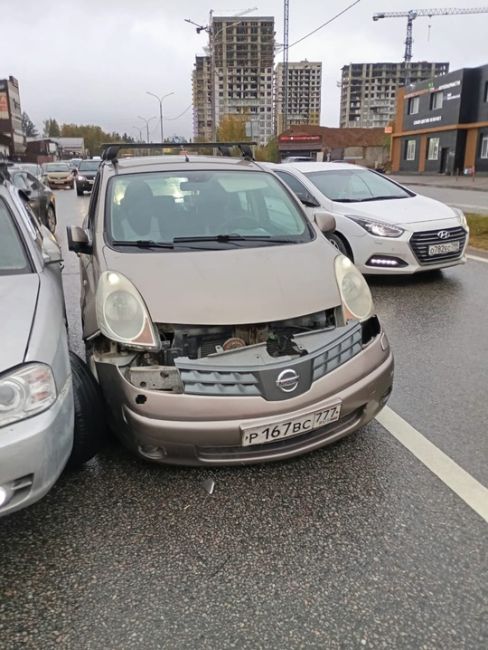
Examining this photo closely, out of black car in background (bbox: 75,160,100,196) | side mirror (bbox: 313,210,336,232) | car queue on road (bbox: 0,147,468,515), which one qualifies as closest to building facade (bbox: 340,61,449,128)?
black car in background (bbox: 75,160,100,196)

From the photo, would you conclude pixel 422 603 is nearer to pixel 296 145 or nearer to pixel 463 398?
pixel 463 398

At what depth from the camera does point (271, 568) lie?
238cm

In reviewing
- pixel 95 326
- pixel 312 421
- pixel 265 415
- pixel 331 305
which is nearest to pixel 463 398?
pixel 331 305

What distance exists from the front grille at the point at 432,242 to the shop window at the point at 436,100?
145ft

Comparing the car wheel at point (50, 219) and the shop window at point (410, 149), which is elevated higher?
the shop window at point (410, 149)

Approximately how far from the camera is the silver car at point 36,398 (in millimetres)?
2260

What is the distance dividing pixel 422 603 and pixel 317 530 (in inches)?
Result: 22.6

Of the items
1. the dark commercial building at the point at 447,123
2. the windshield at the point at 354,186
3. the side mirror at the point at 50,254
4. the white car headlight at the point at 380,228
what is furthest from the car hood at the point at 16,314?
the dark commercial building at the point at 447,123

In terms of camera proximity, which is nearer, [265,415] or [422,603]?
[422,603]

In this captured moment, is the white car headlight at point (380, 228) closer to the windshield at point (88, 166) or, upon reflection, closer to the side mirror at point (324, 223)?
the side mirror at point (324, 223)

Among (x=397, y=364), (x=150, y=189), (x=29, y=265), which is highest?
(x=150, y=189)

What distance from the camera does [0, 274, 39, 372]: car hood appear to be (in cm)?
238

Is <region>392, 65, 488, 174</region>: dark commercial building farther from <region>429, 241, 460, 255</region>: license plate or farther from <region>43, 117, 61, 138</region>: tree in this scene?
<region>43, 117, 61, 138</region>: tree

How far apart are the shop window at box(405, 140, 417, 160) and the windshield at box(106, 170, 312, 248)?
51.3 meters
